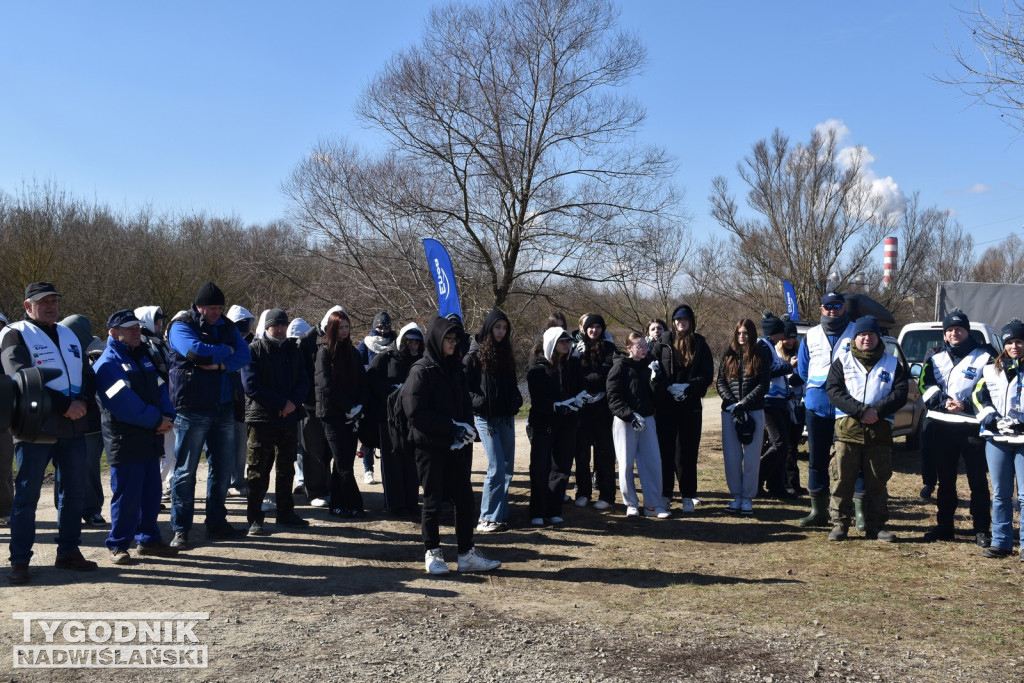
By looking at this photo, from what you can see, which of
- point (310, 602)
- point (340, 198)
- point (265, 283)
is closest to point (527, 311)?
point (340, 198)

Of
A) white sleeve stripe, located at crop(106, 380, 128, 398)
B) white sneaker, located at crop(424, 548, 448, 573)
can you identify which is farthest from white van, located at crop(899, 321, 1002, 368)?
white sleeve stripe, located at crop(106, 380, 128, 398)

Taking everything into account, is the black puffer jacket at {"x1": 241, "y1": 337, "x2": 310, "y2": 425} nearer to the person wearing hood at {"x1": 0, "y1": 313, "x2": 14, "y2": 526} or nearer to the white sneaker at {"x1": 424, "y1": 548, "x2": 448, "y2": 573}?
the white sneaker at {"x1": 424, "y1": 548, "x2": 448, "y2": 573}

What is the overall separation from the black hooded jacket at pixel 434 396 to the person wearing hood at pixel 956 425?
4.18m

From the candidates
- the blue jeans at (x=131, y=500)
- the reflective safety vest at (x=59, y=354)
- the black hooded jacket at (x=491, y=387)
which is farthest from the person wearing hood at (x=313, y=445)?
the reflective safety vest at (x=59, y=354)

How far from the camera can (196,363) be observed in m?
6.65

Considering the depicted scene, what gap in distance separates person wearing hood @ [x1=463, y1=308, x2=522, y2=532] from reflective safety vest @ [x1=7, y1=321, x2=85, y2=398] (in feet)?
9.91

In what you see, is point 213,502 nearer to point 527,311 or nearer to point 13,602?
point 13,602

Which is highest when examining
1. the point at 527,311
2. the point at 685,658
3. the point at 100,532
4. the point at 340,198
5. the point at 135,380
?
the point at 340,198

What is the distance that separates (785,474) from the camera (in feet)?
30.4

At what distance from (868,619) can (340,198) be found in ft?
67.3

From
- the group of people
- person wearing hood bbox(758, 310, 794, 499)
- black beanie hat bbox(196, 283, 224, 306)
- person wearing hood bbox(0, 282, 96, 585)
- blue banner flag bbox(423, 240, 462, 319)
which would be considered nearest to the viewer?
person wearing hood bbox(0, 282, 96, 585)

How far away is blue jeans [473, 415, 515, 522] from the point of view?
7129 millimetres

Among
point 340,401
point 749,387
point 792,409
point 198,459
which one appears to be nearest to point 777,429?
point 792,409

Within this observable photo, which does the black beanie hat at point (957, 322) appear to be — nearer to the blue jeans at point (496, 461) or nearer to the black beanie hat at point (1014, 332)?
the black beanie hat at point (1014, 332)
